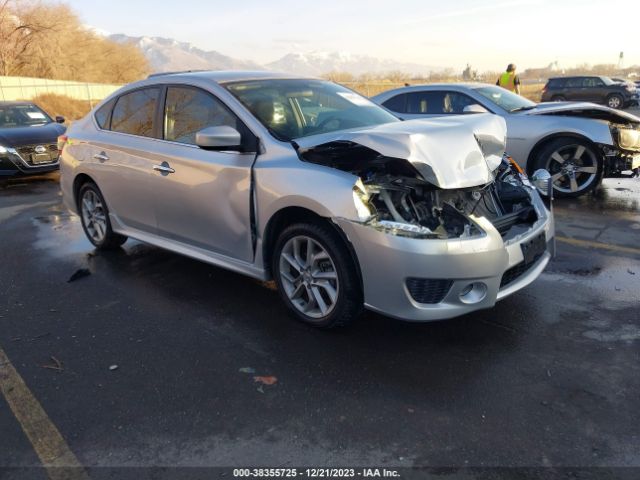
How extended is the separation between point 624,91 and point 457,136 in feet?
91.2

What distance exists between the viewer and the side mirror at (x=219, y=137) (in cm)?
377

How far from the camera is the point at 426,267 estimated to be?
314cm

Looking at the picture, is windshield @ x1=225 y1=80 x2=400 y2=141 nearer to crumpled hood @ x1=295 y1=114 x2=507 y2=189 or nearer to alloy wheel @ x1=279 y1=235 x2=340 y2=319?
crumpled hood @ x1=295 y1=114 x2=507 y2=189

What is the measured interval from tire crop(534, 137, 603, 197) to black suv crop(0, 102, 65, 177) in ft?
28.4

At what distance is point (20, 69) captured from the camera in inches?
2180

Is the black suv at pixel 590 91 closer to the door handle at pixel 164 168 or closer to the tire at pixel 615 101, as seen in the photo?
the tire at pixel 615 101

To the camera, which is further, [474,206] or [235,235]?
[235,235]

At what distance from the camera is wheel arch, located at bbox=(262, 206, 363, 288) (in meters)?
3.43

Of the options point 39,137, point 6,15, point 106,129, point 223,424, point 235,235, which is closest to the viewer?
point 223,424

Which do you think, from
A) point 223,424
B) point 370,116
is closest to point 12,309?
point 223,424

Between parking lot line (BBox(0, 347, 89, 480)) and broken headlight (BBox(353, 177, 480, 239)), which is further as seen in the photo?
broken headlight (BBox(353, 177, 480, 239))

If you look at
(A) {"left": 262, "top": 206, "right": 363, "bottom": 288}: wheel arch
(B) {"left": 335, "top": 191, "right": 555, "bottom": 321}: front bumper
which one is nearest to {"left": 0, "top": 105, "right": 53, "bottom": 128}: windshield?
(A) {"left": 262, "top": 206, "right": 363, "bottom": 288}: wheel arch

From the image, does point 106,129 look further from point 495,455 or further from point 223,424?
point 495,455

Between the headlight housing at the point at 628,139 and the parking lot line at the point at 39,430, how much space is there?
7177 millimetres
